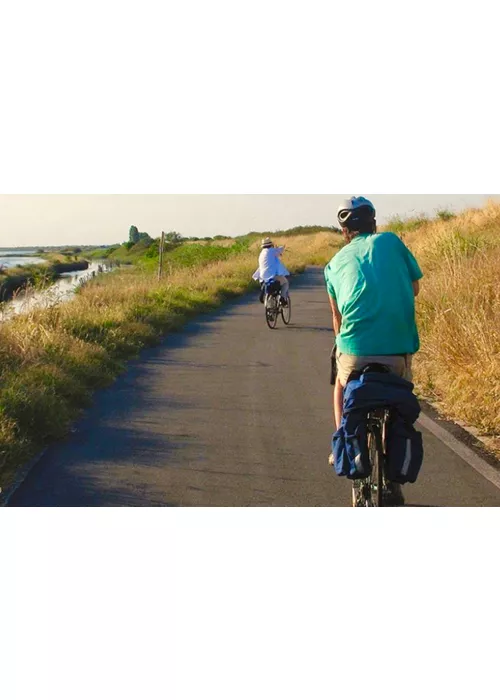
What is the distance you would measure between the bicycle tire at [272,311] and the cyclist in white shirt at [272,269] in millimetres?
203

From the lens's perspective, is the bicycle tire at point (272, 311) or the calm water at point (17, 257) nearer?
the calm water at point (17, 257)

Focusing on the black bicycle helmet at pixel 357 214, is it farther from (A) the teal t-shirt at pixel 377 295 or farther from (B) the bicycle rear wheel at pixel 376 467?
(B) the bicycle rear wheel at pixel 376 467

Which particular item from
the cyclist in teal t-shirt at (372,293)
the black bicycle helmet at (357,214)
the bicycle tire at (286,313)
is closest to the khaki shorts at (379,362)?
the cyclist in teal t-shirt at (372,293)

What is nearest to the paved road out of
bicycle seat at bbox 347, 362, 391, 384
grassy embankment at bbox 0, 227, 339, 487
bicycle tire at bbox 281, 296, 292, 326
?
grassy embankment at bbox 0, 227, 339, 487

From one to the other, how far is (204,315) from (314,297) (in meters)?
2.33

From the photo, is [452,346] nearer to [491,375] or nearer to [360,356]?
[491,375]

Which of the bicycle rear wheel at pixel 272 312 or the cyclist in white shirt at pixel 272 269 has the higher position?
the cyclist in white shirt at pixel 272 269

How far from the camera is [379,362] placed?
5.16 m

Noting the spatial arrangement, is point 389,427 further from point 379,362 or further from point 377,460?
point 379,362

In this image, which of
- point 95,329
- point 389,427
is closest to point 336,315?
point 389,427

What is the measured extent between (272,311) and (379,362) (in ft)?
34.1

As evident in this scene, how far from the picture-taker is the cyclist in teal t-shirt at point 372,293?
16.6 feet
